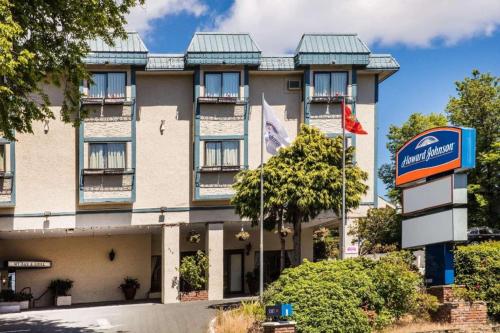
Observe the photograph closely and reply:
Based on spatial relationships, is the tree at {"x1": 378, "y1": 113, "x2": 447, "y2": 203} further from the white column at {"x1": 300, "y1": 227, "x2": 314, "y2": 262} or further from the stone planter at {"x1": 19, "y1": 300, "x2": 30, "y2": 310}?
the stone planter at {"x1": 19, "y1": 300, "x2": 30, "y2": 310}

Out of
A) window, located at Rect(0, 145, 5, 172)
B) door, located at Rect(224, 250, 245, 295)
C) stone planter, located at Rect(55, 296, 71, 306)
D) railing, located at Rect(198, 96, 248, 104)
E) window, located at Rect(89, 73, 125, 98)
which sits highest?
window, located at Rect(89, 73, 125, 98)

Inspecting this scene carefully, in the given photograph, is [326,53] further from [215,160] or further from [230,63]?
[215,160]

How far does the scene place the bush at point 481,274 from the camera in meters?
21.8

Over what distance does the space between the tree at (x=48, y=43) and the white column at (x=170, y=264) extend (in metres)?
12.6

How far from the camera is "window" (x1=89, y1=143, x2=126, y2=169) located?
32031 millimetres

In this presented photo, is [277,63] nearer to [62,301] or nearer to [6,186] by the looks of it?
[6,186]

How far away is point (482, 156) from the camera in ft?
137

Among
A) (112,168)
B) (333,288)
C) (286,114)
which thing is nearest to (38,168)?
(112,168)

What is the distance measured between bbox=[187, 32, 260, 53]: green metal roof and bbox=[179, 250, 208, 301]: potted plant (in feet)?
31.6

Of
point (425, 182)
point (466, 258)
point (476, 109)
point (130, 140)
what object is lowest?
point (466, 258)

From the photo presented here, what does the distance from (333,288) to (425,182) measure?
5.67m

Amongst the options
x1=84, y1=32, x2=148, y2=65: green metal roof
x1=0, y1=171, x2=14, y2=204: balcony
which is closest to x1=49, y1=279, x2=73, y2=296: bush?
x1=0, y1=171, x2=14, y2=204: balcony

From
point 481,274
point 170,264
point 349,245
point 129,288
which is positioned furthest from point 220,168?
point 481,274

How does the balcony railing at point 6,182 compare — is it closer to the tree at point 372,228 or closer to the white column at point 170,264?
the white column at point 170,264
